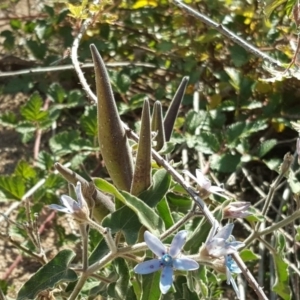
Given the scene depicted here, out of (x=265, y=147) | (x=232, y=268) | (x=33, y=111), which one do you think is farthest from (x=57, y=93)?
(x=232, y=268)

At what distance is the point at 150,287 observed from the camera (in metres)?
1.00

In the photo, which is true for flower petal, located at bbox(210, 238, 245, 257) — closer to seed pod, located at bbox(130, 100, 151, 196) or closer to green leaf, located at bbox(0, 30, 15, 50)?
seed pod, located at bbox(130, 100, 151, 196)

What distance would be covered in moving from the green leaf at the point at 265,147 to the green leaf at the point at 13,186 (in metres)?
0.68

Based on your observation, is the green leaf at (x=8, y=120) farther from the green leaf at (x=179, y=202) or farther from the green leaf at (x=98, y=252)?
the green leaf at (x=98, y=252)

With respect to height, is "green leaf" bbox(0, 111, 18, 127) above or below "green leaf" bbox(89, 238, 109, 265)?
below

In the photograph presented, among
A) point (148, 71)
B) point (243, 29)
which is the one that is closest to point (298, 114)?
point (243, 29)

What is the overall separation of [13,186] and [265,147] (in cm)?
71

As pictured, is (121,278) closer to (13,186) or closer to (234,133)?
(13,186)

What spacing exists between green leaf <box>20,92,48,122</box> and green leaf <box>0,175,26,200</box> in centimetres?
34

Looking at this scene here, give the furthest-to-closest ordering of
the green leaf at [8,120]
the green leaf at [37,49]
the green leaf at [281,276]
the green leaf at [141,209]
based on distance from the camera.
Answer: the green leaf at [37,49], the green leaf at [8,120], the green leaf at [281,276], the green leaf at [141,209]

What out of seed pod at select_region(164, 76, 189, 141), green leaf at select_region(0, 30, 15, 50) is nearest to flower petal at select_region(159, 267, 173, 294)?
seed pod at select_region(164, 76, 189, 141)

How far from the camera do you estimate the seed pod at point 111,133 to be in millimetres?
1052

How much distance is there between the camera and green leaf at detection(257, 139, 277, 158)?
5.80ft

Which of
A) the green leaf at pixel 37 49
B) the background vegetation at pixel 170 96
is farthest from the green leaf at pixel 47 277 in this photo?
the green leaf at pixel 37 49
